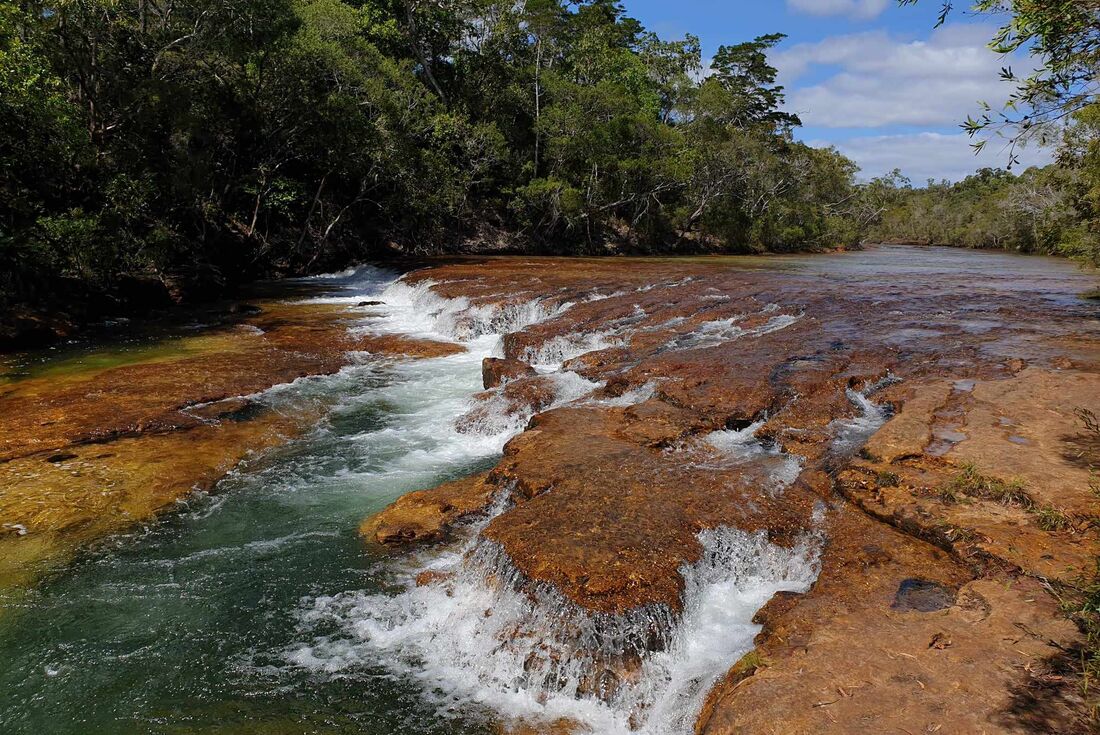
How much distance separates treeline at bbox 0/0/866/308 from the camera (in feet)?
47.0

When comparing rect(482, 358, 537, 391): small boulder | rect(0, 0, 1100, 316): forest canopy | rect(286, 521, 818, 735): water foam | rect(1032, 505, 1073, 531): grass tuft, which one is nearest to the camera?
rect(286, 521, 818, 735): water foam

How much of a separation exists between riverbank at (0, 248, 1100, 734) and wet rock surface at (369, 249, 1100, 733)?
3cm

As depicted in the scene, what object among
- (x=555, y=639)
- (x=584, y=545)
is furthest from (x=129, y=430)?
(x=555, y=639)

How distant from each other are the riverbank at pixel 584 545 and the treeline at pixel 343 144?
6.97 m

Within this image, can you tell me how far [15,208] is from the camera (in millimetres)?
13102

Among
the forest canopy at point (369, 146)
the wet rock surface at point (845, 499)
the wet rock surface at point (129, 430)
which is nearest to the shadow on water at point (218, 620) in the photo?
the wet rock surface at point (129, 430)

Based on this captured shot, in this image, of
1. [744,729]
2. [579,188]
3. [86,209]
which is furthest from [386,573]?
[579,188]

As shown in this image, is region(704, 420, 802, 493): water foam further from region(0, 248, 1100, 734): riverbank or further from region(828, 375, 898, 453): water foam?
region(828, 375, 898, 453): water foam

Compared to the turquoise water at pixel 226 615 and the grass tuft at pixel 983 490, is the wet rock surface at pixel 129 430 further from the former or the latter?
the grass tuft at pixel 983 490

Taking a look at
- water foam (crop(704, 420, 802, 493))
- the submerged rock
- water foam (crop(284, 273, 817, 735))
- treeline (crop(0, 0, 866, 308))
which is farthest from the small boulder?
treeline (crop(0, 0, 866, 308))

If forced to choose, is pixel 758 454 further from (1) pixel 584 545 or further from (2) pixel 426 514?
(2) pixel 426 514

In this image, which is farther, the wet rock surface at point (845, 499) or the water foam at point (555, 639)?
the water foam at point (555, 639)

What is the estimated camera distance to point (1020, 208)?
42625 millimetres

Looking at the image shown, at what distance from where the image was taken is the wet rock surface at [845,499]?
3387mm
